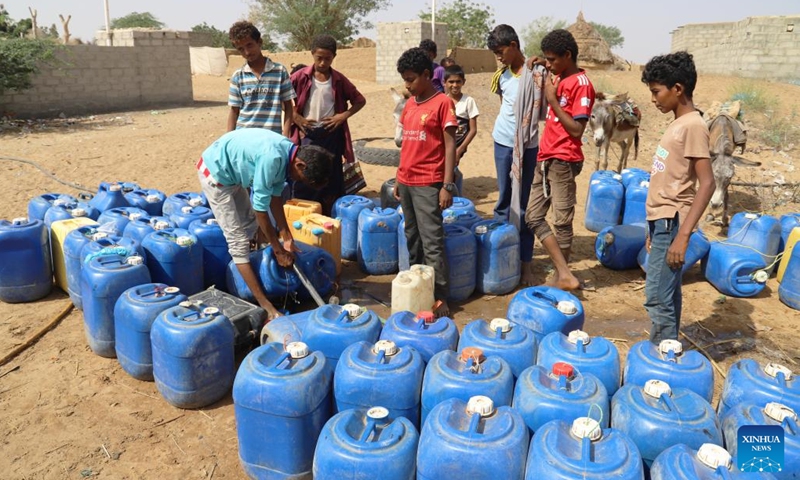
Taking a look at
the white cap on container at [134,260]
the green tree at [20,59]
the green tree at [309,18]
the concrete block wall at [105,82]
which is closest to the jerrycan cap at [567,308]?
the white cap on container at [134,260]

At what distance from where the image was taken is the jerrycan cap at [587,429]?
207 centimetres

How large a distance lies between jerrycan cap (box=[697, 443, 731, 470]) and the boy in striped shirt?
13.7 ft

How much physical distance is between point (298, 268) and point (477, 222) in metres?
1.63

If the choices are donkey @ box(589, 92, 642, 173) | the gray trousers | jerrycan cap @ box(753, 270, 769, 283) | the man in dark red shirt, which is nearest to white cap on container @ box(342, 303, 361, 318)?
the gray trousers

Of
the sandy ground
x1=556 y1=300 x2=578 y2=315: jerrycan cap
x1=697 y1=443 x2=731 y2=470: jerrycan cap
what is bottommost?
the sandy ground

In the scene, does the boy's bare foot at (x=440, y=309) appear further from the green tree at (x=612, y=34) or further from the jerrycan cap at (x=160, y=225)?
the green tree at (x=612, y=34)

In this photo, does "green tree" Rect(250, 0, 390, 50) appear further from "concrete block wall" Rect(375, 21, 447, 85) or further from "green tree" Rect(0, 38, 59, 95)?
"green tree" Rect(0, 38, 59, 95)

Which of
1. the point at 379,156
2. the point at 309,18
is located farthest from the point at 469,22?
the point at 379,156

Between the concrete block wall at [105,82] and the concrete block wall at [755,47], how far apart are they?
18001 mm

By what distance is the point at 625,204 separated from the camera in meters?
6.38

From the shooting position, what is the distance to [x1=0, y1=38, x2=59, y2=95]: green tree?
1273cm

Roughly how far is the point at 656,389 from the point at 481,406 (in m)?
0.73

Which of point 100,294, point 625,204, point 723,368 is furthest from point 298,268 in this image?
point 625,204

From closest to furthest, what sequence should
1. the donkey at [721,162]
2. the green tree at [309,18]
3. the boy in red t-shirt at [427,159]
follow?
1. the boy in red t-shirt at [427,159]
2. the donkey at [721,162]
3. the green tree at [309,18]
